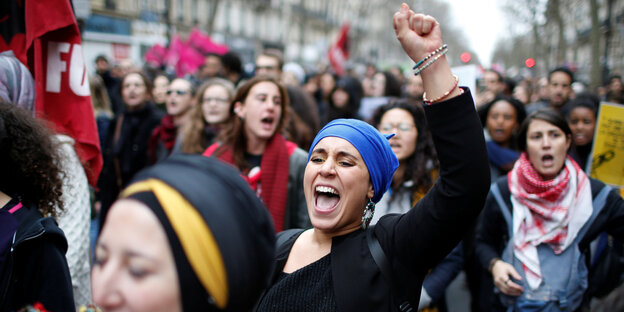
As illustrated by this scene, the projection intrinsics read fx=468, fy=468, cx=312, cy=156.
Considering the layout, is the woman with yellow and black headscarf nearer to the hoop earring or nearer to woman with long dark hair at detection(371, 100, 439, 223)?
the hoop earring

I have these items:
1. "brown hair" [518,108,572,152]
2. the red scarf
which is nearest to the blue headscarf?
the red scarf

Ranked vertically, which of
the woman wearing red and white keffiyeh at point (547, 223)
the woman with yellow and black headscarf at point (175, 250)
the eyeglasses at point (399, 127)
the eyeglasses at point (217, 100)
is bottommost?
the woman wearing red and white keffiyeh at point (547, 223)

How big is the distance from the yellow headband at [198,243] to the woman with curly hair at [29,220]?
1.07 meters

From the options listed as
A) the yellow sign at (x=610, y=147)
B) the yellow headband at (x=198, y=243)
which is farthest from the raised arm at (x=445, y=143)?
the yellow sign at (x=610, y=147)

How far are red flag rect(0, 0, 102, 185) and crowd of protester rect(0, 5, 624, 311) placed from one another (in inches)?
4.7

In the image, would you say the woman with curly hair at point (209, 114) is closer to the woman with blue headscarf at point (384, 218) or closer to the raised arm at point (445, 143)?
the woman with blue headscarf at point (384, 218)

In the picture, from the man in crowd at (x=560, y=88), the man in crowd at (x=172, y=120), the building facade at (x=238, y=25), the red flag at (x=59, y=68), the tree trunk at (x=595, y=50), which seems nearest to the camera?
the red flag at (x=59, y=68)

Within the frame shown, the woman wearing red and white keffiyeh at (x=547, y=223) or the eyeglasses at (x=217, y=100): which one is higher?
the eyeglasses at (x=217, y=100)

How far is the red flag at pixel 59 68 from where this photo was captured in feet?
8.79

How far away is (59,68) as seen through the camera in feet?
9.21

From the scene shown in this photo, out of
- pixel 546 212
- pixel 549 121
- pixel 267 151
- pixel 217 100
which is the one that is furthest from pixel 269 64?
pixel 546 212

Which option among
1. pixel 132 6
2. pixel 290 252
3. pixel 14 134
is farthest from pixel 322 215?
pixel 132 6

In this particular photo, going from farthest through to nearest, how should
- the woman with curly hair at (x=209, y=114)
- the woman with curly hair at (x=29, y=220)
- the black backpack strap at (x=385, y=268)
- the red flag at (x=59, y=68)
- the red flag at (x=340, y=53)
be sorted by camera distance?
the red flag at (x=340, y=53), the woman with curly hair at (x=209, y=114), the red flag at (x=59, y=68), the woman with curly hair at (x=29, y=220), the black backpack strap at (x=385, y=268)

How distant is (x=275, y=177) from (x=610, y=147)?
2.56 meters
